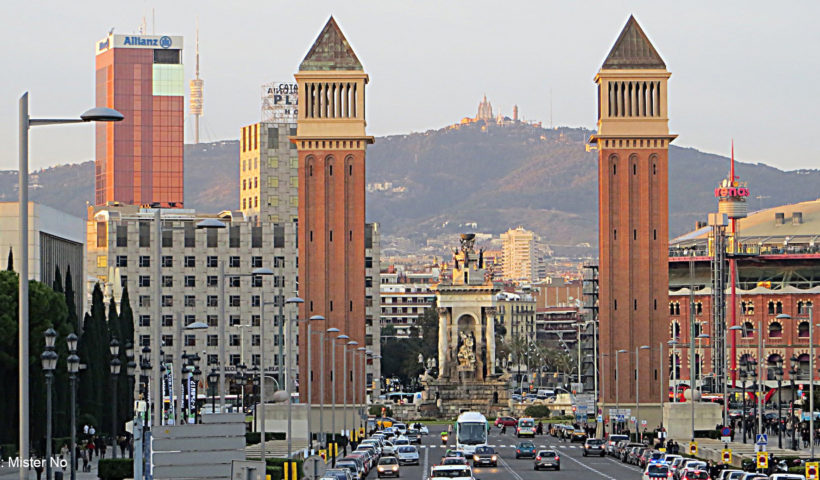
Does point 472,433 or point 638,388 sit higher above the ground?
point 638,388

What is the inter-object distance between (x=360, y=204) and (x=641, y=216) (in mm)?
19607

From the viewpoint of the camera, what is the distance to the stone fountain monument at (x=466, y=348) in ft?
488

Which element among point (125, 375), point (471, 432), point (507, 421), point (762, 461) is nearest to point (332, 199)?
point (507, 421)

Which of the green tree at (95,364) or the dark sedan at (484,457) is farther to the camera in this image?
the dark sedan at (484,457)

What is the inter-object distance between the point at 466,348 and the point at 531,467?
8238cm

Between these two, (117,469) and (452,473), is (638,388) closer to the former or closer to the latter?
(452,473)

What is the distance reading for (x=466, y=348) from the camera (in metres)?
156

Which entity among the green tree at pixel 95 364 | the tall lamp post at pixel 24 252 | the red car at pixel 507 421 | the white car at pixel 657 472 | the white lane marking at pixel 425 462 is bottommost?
the red car at pixel 507 421

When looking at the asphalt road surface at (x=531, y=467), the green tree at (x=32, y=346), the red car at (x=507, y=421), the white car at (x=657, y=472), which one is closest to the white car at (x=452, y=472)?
the asphalt road surface at (x=531, y=467)

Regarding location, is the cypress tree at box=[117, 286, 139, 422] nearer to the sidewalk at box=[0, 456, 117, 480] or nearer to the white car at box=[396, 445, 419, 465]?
the white car at box=[396, 445, 419, 465]

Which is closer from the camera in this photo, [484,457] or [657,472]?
[657,472]

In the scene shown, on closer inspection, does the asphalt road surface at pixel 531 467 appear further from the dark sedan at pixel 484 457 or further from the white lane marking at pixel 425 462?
the dark sedan at pixel 484 457

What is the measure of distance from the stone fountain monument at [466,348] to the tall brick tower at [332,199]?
32836 millimetres

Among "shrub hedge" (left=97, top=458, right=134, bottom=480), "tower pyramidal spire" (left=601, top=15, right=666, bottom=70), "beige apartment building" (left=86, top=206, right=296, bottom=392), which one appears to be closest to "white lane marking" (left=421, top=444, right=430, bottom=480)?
"shrub hedge" (left=97, top=458, right=134, bottom=480)
